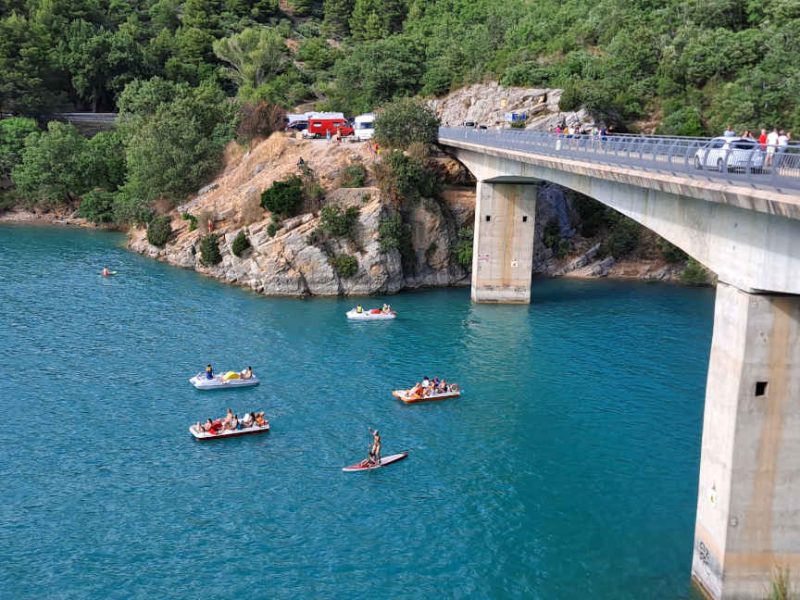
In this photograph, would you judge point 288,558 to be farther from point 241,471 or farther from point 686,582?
point 686,582

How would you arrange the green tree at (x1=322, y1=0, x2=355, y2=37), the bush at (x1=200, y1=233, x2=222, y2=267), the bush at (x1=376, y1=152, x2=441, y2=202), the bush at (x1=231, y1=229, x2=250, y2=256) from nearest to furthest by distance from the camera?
the bush at (x1=231, y1=229, x2=250, y2=256)
the bush at (x1=376, y1=152, x2=441, y2=202)
the bush at (x1=200, y1=233, x2=222, y2=267)
the green tree at (x1=322, y1=0, x2=355, y2=37)

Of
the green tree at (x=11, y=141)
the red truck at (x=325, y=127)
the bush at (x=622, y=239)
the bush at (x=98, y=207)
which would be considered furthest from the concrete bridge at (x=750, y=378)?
the green tree at (x=11, y=141)

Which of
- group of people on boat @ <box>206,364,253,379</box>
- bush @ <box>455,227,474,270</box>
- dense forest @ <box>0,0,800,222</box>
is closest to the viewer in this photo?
group of people on boat @ <box>206,364,253,379</box>

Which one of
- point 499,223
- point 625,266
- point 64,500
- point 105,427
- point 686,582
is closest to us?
point 686,582

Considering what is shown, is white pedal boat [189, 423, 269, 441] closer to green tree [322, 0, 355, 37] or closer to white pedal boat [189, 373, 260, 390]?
white pedal boat [189, 373, 260, 390]

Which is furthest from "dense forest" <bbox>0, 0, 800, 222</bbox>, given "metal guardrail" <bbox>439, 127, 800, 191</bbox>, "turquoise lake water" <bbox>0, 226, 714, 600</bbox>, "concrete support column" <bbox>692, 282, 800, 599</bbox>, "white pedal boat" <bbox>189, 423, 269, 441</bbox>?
"concrete support column" <bbox>692, 282, 800, 599</bbox>

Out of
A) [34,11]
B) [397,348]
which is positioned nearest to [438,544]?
[397,348]
